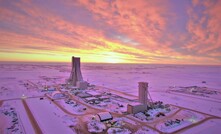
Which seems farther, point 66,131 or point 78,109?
point 78,109

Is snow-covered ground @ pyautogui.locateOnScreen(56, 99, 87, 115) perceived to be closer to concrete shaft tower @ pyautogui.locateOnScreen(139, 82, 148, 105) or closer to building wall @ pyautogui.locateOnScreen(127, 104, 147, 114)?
building wall @ pyautogui.locateOnScreen(127, 104, 147, 114)

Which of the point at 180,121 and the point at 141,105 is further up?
the point at 141,105

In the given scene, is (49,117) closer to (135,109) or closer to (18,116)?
(18,116)

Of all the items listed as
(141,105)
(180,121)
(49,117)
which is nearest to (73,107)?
(49,117)

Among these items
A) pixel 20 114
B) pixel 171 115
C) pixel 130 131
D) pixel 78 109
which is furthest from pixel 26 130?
pixel 171 115

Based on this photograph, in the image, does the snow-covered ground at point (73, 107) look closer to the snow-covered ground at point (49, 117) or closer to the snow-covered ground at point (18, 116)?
the snow-covered ground at point (49, 117)

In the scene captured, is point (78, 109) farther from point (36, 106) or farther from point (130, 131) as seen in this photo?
point (130, 131)

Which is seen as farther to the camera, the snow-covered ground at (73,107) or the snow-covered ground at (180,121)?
the snow-covered ground at (73,107)

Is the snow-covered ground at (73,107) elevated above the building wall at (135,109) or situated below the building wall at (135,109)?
below

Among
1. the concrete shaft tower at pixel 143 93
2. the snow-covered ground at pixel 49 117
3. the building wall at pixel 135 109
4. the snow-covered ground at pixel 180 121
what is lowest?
the snow-covered ground at pixel 180 121

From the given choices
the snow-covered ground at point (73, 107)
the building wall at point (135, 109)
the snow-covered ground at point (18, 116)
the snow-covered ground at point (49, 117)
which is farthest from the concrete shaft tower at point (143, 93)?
the snow-covered ground at point (18, 116)

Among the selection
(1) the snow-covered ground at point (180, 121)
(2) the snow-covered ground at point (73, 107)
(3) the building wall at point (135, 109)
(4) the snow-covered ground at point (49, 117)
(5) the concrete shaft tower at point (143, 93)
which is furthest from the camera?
(5) the concrete shaft tower at point (143, 93)
